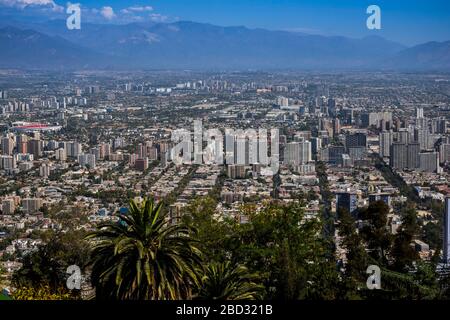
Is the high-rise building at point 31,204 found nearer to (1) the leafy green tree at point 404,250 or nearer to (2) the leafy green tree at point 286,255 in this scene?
(2) the leafy green tree at point 286,255

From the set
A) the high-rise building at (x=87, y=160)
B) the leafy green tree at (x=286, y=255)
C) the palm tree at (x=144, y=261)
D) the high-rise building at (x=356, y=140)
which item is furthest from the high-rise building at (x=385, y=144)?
the palm tree at (x=144, y=261)

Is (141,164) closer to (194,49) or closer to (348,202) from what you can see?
(348,202)

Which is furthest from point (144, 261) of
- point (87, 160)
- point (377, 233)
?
point (87, 160)

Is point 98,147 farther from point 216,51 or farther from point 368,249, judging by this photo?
point 368,249

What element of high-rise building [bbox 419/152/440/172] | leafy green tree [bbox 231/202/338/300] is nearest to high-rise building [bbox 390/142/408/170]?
high-rise building [bbox 419/152/440/172]

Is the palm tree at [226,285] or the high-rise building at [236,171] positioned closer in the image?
the palm tree at [226,285]

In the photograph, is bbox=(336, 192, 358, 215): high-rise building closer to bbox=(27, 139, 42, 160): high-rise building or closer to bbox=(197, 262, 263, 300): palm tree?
bbox=(197, 262, 263, 300): palm tree
